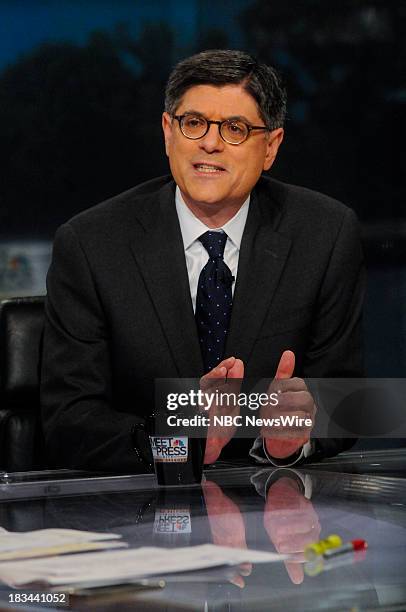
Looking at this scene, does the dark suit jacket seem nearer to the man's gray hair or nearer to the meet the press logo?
the man's gray hair

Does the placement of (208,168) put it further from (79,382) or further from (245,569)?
(245,569)

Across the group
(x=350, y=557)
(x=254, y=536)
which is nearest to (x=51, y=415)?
(x=254, y=536)

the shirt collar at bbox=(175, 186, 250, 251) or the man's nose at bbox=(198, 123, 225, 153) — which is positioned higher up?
the man's nose at bbox=(198, 123, 225, 153)

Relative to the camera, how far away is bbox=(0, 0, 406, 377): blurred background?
386cm

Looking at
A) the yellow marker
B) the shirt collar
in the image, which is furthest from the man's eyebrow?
the yellow marker

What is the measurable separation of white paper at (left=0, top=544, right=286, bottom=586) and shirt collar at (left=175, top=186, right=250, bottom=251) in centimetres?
140

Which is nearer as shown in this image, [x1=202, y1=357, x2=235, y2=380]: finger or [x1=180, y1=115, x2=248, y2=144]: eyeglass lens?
[x1=202, y1=357, x2=235, y2=380]: finger

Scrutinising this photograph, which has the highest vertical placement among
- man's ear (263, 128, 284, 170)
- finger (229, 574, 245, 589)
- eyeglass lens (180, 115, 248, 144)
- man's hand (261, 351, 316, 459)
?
eyeglass lens (180, 115, 248, 144)

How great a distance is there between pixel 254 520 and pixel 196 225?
1.23 meters

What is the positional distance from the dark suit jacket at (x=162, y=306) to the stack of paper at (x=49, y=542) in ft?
3.00

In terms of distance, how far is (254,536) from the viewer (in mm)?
1447

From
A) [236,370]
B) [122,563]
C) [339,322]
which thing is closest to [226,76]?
[339,322]

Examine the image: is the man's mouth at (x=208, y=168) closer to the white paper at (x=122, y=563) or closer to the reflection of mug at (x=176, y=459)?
the reflection of mug at (x=176, y=459)

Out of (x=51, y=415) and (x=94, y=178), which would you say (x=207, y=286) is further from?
(x=94, y=178)
